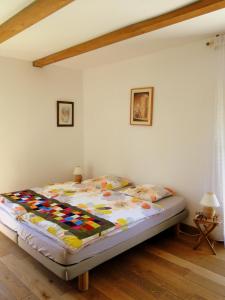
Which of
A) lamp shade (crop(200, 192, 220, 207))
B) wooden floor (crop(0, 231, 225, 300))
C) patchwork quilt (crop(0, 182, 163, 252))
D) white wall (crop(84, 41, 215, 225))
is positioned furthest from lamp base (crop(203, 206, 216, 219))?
patchwork quilt (crop(0, 182, 163, 252))

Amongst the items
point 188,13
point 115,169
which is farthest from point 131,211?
point 188,13

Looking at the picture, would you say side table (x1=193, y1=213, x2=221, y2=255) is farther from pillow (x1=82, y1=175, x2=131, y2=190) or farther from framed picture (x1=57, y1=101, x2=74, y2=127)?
framed picture (x1=57, y1=101, x2=74, y2=127)

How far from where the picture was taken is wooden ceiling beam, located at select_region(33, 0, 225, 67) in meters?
1.94

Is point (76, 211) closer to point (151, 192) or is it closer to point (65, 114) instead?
point (151, 192)

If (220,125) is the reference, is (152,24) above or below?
above

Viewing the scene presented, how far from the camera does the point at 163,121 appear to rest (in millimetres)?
3365

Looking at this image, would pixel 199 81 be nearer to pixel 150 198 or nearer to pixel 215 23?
pixel 215 23

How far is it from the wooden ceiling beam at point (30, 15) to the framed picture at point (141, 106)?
1802mm

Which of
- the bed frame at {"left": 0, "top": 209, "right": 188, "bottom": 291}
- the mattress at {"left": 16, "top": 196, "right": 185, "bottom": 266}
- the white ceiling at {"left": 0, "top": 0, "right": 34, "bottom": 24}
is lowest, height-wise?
the bed frame at {"left": 0, "top": 209, "right": 188, "bottom": 291}

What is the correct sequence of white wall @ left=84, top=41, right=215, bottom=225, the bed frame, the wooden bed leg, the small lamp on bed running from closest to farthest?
the bed frame, the wooden bed leg, white wall @ left=84, top=41, right=215, bottom=225, the small lamp on bed

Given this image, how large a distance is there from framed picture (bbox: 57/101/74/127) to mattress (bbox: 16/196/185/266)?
217 cm

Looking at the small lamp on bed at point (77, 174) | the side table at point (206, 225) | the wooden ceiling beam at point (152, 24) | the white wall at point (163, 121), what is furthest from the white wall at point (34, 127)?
the side table at point (206, 225)

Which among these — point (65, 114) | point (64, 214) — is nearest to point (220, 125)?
point (64, 214)

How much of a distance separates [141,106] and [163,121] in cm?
43
